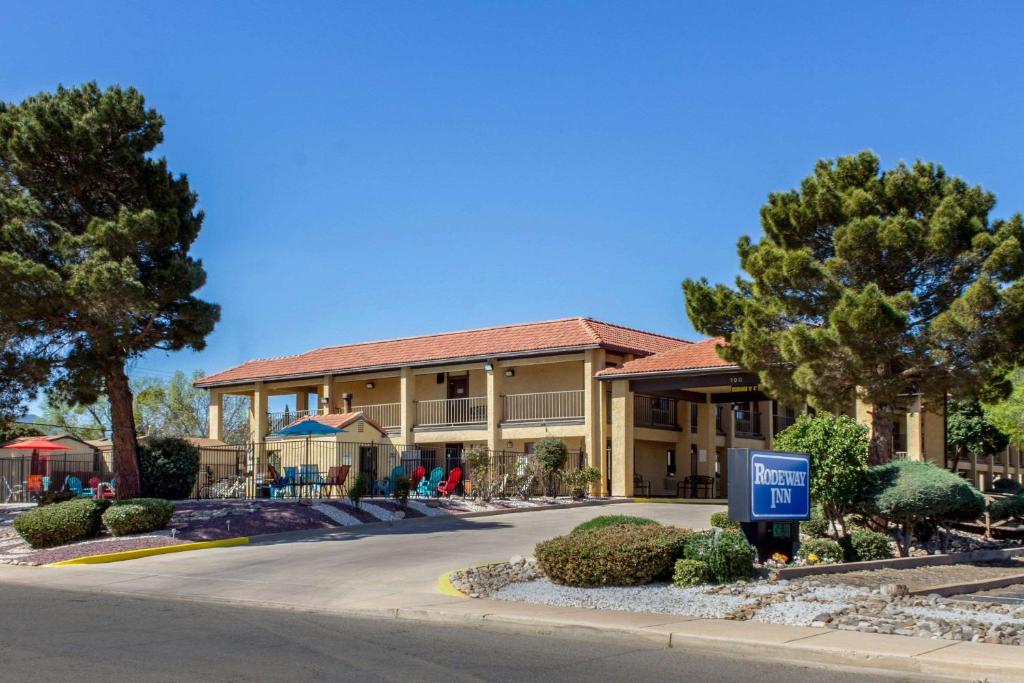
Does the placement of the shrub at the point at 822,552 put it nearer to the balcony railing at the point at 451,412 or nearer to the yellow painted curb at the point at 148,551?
the yellow painted curb at the point at 148,551

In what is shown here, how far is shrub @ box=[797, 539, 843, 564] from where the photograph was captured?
15.9 m

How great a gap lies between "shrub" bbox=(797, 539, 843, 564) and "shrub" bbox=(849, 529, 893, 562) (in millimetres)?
855

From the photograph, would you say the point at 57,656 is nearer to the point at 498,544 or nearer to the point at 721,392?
the point at 498,544

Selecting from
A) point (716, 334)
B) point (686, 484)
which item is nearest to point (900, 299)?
point (716, 334)

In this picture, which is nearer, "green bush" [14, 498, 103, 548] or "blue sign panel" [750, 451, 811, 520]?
"blue sign panel" [750, 451, 811, 520]

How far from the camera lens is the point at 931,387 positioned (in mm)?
22375

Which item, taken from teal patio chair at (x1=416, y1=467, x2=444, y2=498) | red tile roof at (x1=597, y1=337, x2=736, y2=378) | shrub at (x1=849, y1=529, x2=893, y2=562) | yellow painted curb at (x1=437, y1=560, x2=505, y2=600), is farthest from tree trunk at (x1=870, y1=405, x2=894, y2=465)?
teal patio chair at (x1=416, y1=467, x2=444, y2=498)

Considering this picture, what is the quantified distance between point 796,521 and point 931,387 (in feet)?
26.5

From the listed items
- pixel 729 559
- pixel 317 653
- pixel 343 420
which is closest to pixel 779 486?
pixel 729 559

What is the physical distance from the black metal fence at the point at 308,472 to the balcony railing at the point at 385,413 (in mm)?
1746

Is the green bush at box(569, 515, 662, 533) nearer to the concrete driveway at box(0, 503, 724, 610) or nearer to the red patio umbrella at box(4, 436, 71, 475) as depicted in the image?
the concrete driveway at box(0, 503, 724, 610)

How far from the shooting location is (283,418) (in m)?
43.6

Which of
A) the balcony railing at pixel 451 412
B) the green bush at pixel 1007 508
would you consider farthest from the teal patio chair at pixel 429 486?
the green bush at pixel 1007 508

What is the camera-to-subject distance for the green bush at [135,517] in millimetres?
20219
